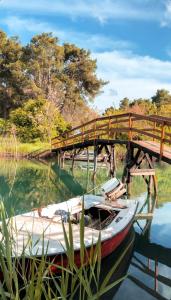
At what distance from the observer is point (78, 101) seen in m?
36.9

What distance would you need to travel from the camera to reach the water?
552cm

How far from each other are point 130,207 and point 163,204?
428 centimetres

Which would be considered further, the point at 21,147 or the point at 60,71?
the point at 60,71

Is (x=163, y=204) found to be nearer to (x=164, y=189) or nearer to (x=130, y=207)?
(x=164, y=189)

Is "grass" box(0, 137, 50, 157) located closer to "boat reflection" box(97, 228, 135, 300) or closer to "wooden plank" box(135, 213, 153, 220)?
"wooden plank" box(135, 213, 153, 220)

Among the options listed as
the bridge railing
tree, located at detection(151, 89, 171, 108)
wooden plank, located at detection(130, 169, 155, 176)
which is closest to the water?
wooden plank, located at detection(130, 169, 155, 176)

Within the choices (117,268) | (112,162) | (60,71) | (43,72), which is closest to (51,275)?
(117,268)

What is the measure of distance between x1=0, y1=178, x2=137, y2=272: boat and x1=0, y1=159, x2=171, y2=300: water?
22.2 inches

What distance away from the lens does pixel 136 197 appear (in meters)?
12.6

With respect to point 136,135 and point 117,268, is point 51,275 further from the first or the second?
point 136,135

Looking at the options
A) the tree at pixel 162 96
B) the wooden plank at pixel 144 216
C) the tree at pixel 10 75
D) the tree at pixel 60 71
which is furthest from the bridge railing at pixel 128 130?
the tree at pixel 162 96

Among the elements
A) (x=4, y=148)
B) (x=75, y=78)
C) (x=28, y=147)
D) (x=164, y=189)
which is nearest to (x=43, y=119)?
(x=28, y=147)

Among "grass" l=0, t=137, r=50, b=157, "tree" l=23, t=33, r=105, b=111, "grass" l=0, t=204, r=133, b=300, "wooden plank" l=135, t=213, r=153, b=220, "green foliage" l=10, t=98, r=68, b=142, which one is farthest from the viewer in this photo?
"tree" l=23, t=33, r=105, b=111

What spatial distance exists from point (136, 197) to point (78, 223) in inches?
245
